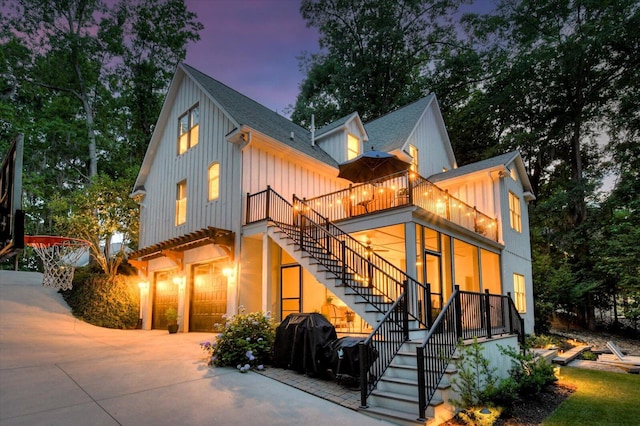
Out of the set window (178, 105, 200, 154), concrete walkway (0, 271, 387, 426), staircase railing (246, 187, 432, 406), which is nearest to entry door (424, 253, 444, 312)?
staircase railing (246, 187, 432, 406)

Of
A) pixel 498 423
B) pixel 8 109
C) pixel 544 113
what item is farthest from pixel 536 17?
pixel 8 109

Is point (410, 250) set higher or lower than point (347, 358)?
higher

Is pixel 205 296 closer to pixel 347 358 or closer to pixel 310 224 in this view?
pixel 310 224

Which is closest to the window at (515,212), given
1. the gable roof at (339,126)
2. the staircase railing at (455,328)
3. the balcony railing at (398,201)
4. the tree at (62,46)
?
the balcony railing at (398,201)

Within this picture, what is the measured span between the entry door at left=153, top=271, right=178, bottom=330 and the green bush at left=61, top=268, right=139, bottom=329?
3.32 ft

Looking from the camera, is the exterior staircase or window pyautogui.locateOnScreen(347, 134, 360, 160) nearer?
the exterior staircase

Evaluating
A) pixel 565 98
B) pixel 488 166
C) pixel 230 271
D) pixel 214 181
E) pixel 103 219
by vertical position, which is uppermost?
pixel 565 98

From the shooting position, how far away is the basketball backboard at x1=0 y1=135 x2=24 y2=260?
3646 millimetres

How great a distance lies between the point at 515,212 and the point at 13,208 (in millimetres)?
16506

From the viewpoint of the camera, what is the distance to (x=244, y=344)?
7.83 metres

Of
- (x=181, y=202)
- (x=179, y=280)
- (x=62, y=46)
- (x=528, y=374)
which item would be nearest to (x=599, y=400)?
(x=528, y=374)

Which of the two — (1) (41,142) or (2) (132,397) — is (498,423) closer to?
(2) (132,397)

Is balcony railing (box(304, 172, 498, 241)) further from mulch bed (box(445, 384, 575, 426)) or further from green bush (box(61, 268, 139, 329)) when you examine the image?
green bush (box(61, 268, 139, 329))

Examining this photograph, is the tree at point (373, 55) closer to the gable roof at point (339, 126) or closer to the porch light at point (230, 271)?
the gable roof at point (339, 126)
